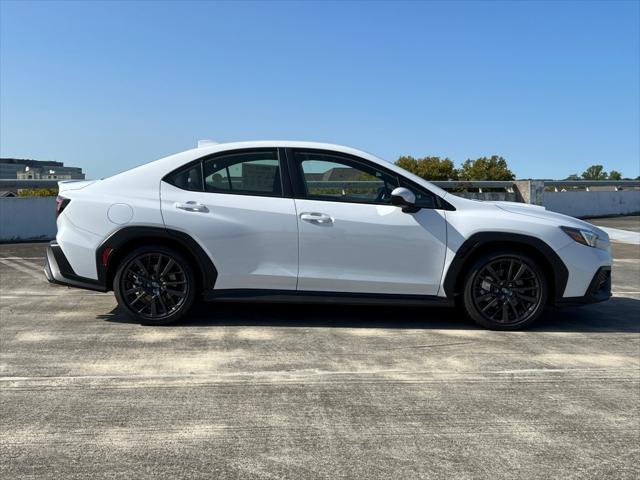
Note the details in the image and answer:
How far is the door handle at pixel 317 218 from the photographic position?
4.65 m

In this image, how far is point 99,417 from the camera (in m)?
2.94

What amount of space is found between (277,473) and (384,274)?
8.20 feet

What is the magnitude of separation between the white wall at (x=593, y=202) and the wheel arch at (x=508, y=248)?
533 inches

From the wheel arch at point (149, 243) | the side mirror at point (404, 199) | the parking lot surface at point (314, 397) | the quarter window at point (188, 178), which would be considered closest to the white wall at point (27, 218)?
the parking lot surface at point (314, 397)

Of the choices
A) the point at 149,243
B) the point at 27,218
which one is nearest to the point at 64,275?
the point at 149,243

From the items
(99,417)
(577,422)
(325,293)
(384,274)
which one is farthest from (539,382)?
(99,417)

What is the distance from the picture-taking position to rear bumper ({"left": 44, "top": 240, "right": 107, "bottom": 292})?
4.75 meters

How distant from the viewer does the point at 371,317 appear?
5.26m

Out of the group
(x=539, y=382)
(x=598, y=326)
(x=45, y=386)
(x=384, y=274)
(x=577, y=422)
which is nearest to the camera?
(x=577, y=422)

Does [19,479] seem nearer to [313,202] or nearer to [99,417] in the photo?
[99,417]

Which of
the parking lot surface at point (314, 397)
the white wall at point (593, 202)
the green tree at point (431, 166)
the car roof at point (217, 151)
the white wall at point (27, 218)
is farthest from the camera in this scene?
the green tree at point (431, 166)

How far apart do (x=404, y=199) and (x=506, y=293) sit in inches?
48.8

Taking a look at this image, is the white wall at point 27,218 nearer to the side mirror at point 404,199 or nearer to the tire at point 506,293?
the side mirror at point 404,199

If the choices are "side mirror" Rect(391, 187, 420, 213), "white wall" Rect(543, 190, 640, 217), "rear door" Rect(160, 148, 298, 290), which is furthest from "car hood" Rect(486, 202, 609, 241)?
"white wall" Rect(543, 190, 640, 217)
